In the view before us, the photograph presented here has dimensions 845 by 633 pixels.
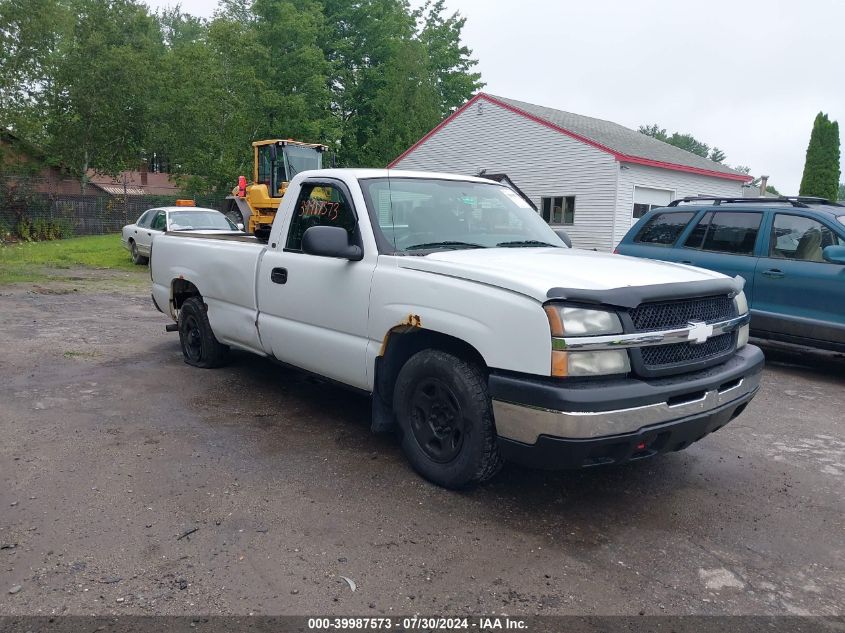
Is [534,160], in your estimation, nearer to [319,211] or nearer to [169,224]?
[169,224]

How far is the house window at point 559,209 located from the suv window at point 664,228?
44.8 ft

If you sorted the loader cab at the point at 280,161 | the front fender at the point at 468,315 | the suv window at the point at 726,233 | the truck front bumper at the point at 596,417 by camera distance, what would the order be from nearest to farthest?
1. the truck front bumper at the point at 596,417
2. the front fender at the point at 468,315
3. the suv window at the point at 726,233
4. the loader cab at the point at 280,161

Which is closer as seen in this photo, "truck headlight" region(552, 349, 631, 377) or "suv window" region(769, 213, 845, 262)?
"truck headlight" region(552, 349, 631, 377)

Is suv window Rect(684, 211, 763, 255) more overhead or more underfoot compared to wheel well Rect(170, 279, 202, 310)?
more overhead

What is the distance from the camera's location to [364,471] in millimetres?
4184

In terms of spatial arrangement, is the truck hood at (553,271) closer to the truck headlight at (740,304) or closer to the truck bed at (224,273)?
the truck headlight at (740,304)

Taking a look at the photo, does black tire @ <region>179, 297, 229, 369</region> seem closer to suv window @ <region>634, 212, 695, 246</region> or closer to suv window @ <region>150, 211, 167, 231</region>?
suv window @ <region>634, 212, 695, 246</region>

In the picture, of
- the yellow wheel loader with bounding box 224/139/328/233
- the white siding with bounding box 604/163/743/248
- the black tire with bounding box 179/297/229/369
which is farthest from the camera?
the white siding with bounding box 604/163/743/248

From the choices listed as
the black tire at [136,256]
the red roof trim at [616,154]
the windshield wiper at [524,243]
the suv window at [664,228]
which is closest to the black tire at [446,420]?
the windshield wiper at [524,243]

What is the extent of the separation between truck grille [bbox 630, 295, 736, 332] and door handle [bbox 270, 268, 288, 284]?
2.66 metres

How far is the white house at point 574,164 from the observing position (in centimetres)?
2083

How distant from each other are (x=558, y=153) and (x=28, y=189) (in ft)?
68.9

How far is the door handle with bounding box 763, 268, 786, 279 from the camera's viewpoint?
7.09 metres

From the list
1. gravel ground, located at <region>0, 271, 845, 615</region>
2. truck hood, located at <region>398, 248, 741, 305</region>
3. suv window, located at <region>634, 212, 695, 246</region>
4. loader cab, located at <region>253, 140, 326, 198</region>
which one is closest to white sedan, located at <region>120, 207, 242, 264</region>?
loader cab, located at <region>253, 140, 326, 198</region>
